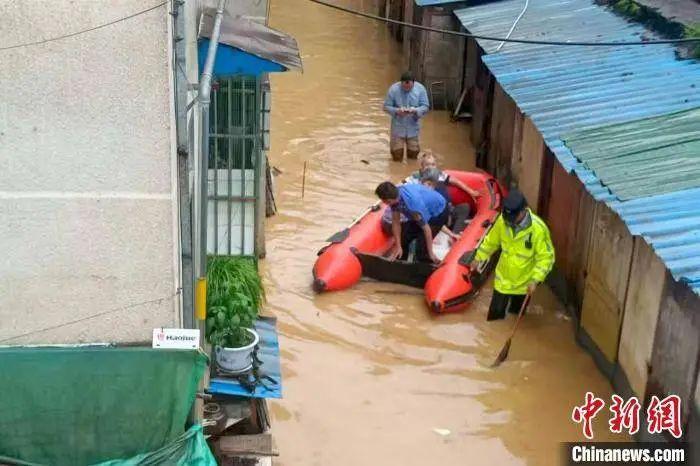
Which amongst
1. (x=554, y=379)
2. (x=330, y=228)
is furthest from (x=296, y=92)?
(x=554, y=379)

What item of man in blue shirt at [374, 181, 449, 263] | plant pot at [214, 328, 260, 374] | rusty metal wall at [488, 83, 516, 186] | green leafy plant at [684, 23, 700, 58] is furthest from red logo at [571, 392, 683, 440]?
rusty metal wall at [488, 83, 516, 186]

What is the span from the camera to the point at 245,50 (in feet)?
22.8

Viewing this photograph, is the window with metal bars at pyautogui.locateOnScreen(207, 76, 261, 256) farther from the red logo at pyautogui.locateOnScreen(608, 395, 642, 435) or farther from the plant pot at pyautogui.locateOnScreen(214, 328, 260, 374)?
the red logo at pyautogui.locateOnScreen(608, 395, 642, 435)

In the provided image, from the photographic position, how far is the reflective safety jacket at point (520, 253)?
29.1ft

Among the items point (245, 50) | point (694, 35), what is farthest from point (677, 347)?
point (694, 35)

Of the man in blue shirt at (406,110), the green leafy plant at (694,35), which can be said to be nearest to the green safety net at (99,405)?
the green leafy plant at (694,35)

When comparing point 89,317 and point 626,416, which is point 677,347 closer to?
point 626,416

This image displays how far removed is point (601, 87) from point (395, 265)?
3050 mm

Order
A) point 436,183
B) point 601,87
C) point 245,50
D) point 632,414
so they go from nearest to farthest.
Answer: point 245,50 → point 632,414 → point 601,87 → point 436,183

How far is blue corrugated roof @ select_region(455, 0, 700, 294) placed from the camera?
6.76 meters

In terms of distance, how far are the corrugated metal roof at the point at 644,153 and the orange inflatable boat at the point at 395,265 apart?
2022 millimetres

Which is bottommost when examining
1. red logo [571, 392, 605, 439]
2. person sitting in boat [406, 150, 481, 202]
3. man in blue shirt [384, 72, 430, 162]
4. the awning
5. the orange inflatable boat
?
red logo [571, 392, 605, 439]

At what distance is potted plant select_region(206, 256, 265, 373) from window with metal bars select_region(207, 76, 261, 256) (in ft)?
7.26

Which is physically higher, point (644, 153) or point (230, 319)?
point (644, 153)
